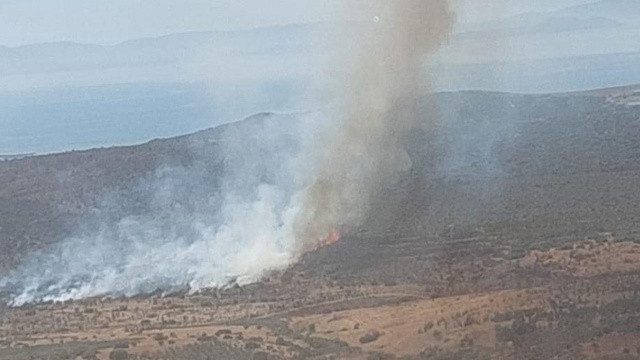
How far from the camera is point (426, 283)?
32.4 m

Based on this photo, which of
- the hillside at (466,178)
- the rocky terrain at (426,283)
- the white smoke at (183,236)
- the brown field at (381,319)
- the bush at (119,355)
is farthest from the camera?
the hillside at (466,178)

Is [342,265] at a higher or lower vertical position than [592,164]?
lower

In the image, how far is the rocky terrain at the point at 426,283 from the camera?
996 inches

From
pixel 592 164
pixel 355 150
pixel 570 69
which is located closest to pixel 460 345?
pixel 355 150

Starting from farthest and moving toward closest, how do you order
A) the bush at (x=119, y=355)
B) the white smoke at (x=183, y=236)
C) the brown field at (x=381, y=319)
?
the white smoke at (x=183, y=236) → the bush at (x=119, y=355) → the brown field at (x=381, y=319)

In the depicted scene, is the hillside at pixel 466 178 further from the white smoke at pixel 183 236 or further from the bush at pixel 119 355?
the bush at pixel 119 355

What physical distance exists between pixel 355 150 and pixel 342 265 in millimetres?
5874

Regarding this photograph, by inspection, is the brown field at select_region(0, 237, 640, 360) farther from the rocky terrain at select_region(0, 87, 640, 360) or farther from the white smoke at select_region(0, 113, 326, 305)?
the white smoke at select_region(0, 113, 326, 305)

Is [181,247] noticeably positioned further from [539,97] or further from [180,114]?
[180,114]

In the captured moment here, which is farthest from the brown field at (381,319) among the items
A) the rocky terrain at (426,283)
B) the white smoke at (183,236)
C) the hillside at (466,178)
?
the hillside at (466,178)

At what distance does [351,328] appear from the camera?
27.5m

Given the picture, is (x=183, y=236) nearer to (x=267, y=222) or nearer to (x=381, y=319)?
(x=267, y=222)

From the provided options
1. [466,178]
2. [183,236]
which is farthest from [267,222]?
[466,178]

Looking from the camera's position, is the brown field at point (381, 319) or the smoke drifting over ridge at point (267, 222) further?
the smoke drifting over ridge at point (267, 222)
